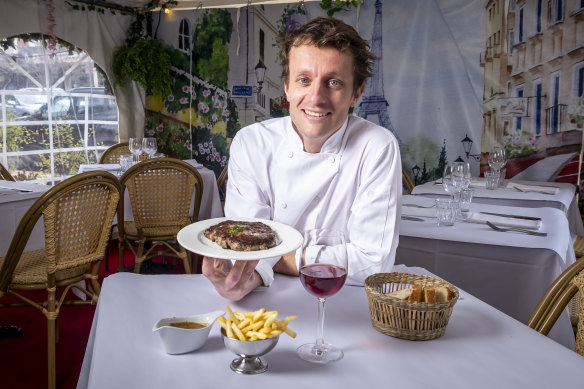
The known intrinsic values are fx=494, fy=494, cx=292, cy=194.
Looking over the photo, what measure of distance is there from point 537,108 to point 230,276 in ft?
15.1

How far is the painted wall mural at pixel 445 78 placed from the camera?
184 inches

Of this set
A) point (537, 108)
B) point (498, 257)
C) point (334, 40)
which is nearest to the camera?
point (334, 40)

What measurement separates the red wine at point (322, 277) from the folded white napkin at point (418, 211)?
167 centimetres

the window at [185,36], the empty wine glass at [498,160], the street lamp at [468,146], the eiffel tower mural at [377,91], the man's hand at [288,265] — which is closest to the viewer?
the man's hand at [288,265]

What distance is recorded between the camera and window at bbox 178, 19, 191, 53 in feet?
20.1

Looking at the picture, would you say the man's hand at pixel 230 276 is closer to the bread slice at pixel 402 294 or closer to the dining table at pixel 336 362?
the dining table at pixel 336 362

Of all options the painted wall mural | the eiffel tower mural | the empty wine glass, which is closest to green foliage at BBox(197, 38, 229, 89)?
the painted wall mural

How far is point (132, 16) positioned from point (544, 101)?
4.83 metres

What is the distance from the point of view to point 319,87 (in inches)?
58.7

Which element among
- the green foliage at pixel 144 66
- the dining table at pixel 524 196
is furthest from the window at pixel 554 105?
the green foliage at pixel 144 66

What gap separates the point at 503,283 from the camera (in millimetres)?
2039

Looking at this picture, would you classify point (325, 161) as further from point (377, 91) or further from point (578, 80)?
point (377, 91)

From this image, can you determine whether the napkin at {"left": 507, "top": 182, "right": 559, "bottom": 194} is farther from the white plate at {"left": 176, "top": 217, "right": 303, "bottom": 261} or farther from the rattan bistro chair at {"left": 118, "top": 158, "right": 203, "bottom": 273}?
the white plate at {"left": 176, "top": 217, "right": 303, "bottom": 261}

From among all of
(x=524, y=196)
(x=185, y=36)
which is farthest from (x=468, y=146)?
(x=185, y=36)
